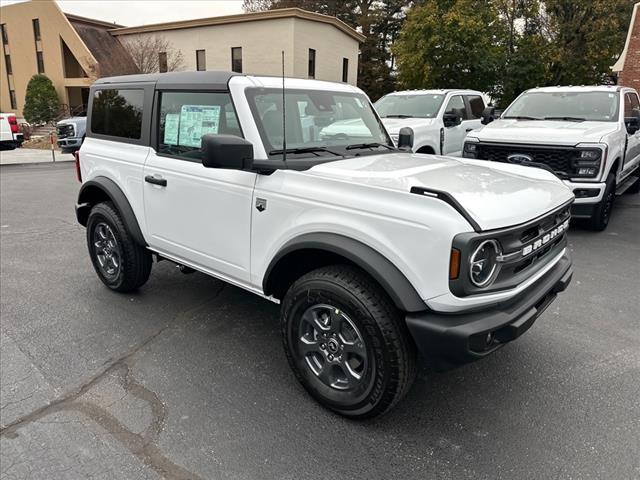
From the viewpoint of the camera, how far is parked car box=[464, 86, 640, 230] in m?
6.21

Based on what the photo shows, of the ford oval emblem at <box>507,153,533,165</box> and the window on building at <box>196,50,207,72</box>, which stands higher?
the window on building at <box>196,50,207,72</box>

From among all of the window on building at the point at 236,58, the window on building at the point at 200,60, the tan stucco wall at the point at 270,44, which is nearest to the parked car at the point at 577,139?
the tan stucco wall at the point at 270,44

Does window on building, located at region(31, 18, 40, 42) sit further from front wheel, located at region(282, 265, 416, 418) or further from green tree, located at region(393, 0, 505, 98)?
front wheel, located at region(282, 265, 416, 418)

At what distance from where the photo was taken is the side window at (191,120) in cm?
331

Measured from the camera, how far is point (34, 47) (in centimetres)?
3403

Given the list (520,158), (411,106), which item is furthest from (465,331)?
(411,106)

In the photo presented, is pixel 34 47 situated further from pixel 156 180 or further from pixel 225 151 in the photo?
pixel 225 151

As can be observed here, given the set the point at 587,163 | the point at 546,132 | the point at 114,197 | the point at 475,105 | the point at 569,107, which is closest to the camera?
the point at 114,197

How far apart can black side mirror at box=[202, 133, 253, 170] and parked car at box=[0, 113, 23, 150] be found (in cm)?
1737

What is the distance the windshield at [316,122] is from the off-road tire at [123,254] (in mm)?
1743

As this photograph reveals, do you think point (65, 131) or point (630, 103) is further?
point (65, 131)

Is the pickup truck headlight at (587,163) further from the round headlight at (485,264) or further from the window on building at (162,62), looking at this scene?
the window on building at (162,62)

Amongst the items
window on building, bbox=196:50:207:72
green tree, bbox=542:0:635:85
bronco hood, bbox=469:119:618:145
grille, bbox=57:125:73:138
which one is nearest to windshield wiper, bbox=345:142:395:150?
bronco hood, bbox=469:119:618:145

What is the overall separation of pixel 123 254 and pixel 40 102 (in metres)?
32.0
